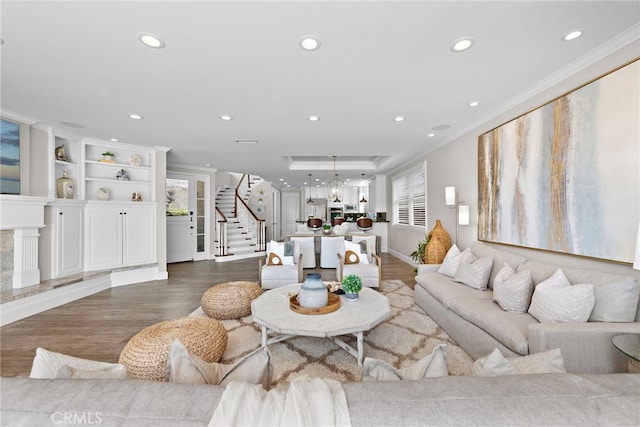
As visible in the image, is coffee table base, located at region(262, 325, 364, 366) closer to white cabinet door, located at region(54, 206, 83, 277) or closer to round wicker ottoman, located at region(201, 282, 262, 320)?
round wicker ottoman, located at region(201, 282, 262, 320)

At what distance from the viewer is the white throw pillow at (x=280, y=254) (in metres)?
4.33

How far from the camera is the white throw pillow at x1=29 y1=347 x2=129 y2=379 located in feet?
2.72

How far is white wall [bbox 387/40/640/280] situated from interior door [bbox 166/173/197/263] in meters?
5.81

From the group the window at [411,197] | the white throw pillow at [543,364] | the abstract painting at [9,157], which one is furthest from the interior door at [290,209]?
the white throw pillow at [543,364]

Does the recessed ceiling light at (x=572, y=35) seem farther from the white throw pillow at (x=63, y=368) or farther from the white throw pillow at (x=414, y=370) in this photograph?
the white throw pillow at (x=63, y=368)

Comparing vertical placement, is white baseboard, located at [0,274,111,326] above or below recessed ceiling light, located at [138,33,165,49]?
below

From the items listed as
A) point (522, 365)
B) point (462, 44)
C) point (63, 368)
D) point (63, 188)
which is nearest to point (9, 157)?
point (63, 188)

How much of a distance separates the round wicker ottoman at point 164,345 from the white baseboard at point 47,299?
2453 mm

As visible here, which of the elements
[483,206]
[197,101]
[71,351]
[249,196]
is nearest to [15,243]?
[71,351]

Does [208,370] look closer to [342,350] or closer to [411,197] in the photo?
[342,350]

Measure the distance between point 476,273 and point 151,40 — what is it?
3.79 m

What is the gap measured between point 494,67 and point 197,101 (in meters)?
3.14

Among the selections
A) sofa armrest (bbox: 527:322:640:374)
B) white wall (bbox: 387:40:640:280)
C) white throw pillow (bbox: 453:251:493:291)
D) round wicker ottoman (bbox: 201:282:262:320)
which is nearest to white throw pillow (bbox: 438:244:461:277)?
white throw pillow (bbox: 453:251:493:291)

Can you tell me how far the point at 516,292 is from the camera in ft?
7.30
